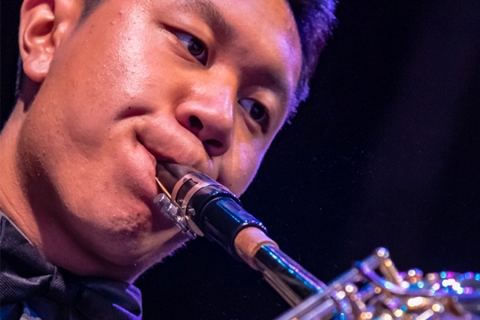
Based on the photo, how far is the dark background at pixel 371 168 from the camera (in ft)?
5.50

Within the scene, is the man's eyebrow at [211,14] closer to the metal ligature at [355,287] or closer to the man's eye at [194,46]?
the man's eye at [194,46]

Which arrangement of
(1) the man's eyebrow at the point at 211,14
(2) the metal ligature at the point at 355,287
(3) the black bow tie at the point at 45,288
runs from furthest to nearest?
(1) the man's eyebrow at the point at 211,14
(3) the black bow tie at the point at 45,288
(2) the metal ligature at the point at 355,287

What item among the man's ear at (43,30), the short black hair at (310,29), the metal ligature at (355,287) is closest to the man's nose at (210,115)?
the metal ligature at (355,287)

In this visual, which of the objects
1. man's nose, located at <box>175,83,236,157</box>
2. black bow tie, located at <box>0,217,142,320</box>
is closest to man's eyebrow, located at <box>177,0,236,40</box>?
man's nose, located at <box>175,83,236,157</box>

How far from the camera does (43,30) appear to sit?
4.69 ft

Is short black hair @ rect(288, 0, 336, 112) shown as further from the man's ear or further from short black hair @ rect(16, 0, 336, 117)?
the man's ear

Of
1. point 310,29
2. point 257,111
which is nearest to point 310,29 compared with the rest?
point 310,29

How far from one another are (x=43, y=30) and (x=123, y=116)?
1.52ft

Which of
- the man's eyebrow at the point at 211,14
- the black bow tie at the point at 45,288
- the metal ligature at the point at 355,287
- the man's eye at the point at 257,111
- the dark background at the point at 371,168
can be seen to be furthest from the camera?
the dark background at the point at 371,168

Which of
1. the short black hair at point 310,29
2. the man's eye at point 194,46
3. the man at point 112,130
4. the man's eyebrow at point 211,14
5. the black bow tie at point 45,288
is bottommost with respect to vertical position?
the black bow tie at point 45,288

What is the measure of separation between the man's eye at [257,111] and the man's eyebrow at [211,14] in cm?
23

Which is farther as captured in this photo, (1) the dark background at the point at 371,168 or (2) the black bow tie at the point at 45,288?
(1) the dark background at the point at 371,168

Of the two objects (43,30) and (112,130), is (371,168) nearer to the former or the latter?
(112,130)

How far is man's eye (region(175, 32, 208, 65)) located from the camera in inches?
51.4
